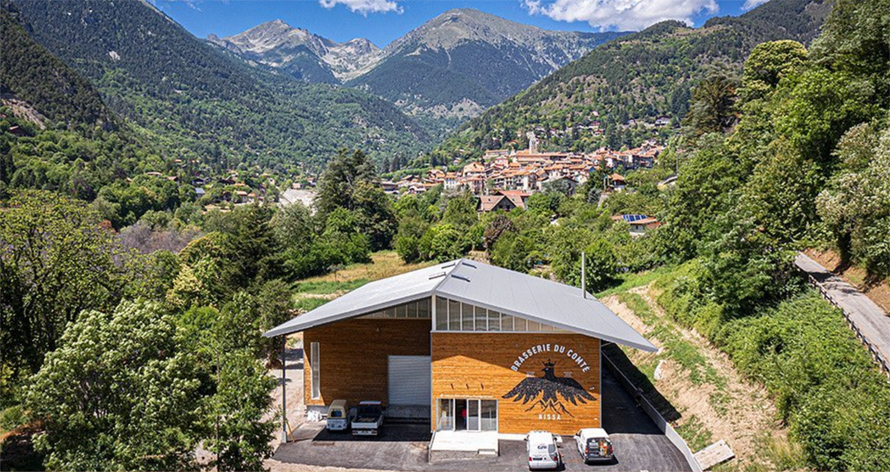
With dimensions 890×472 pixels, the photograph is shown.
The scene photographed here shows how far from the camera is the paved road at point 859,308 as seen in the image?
1855cm

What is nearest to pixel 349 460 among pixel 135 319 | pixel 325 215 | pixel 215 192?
pixel 135 319

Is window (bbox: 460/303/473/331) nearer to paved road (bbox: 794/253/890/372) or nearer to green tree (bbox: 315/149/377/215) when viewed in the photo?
paved road (bbox: 794/253/890/372)

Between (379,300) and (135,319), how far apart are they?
28.6 ft

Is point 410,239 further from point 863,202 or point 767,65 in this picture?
point 863,202

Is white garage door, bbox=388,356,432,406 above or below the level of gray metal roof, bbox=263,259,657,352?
below

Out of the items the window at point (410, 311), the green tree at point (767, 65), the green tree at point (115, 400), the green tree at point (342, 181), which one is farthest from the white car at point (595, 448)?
the green tree at point (342, 181)

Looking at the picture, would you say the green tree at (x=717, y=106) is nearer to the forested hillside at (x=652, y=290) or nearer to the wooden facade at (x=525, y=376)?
the forested hillside at (x=652, y=290)

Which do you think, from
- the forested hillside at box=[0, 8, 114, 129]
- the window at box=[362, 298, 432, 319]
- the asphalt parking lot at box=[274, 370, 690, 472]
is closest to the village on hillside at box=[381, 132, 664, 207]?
the window at box=[362, 298, 432, 319]

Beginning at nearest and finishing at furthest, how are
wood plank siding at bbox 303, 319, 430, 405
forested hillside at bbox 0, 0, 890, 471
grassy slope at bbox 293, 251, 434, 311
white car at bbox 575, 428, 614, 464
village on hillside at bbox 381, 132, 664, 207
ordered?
forested hillside at bbox 0, 0, 890, 471 → white car at bbox 575, 428, 614, 464 → wood plank siding at bbox 303, 319, 430, 405 → grassy slope at bbox 293, 251, 434, 311 → village on hillside at bbox 381, 132, 664, 207

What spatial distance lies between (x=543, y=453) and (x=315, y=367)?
1070 cm

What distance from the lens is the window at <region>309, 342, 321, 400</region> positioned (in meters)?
24.3

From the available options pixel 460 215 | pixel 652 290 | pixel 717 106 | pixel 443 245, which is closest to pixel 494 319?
pixel 652 290

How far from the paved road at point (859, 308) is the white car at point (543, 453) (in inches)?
404

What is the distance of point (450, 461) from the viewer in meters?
19.4
